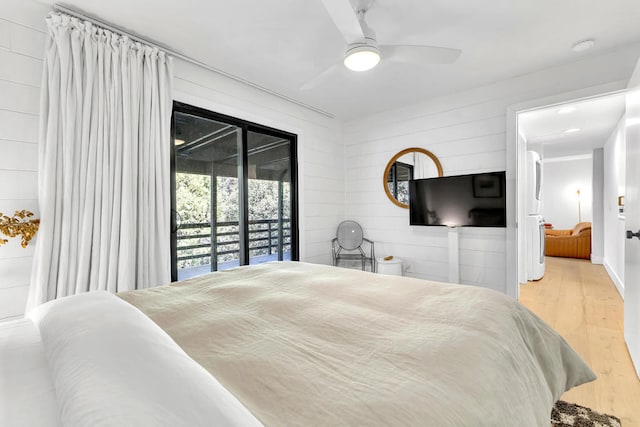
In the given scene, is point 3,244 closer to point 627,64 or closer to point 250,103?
point 250,103

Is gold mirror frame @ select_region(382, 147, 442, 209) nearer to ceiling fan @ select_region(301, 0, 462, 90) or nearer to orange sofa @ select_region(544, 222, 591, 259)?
ceiling fan @ select_region(301, 0, 462, 90)

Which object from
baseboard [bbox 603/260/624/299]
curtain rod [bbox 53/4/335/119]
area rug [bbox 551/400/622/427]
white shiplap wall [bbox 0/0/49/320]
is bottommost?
area rug [bbox 551/400/622/427]

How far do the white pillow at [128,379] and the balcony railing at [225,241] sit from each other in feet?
5.81

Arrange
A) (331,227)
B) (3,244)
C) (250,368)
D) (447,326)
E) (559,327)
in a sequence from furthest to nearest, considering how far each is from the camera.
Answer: (331,227)
(559,327)
(3,244)
(447,326)
(250,368)

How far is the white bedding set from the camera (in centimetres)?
60

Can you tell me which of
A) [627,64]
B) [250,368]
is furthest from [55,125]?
[627,64]

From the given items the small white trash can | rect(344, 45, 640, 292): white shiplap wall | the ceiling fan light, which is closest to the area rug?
rect(344, 45, 640, 292): white shiplap wall

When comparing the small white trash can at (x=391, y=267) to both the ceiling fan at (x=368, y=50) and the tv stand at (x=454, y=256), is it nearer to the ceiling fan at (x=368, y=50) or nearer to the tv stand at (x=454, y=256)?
the tv stand at (x=454, y=256)

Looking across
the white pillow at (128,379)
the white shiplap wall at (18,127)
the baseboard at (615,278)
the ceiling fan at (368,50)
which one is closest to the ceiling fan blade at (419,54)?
the ceiling fan at (368,50)

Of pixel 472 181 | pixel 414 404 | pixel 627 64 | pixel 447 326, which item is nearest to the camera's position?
pixel 414 404

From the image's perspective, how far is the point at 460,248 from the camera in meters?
3.31

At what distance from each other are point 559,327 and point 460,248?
1114 mm

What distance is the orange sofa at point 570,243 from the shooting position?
5.88 metres

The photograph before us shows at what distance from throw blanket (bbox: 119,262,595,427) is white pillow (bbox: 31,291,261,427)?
0.12 metres
